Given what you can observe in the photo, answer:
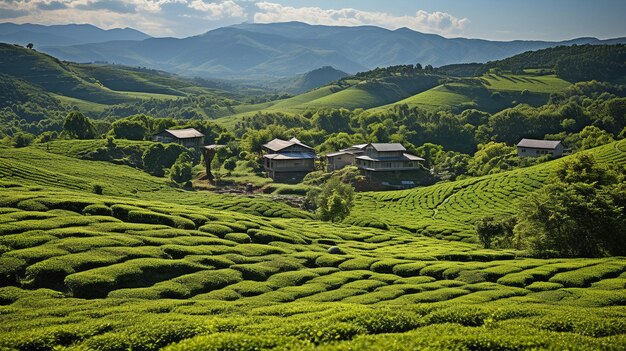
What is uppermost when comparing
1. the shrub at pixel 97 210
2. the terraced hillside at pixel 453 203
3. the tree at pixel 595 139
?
the tree at pixel 595 139

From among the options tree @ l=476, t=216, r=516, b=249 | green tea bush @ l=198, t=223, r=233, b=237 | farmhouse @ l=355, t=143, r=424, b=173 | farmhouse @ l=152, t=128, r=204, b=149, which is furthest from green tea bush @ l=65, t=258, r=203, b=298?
farmhouse @ l=152, t=128, r=204, b=149

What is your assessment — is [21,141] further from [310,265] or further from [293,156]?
[310,265]

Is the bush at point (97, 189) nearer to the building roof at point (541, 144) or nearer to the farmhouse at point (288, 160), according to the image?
the farmhouse at point (288, 160)

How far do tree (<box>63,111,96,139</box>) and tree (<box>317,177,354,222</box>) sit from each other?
8722cm

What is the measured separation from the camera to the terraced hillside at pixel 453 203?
75.4m

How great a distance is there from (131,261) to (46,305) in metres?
7.24

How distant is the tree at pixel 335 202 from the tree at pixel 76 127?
87216 mm

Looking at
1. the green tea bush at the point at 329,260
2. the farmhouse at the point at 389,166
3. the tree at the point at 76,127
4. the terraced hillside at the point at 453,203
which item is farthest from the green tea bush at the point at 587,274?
the tree at the point at 76,127

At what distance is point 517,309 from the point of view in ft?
83.9

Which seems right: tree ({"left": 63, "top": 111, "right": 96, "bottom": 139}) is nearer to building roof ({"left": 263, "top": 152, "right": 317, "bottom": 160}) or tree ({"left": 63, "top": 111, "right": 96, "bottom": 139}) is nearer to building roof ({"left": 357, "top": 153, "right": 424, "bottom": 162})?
building roof ({"left": 263, "top": 152, "right": 317, "bottom": 160})

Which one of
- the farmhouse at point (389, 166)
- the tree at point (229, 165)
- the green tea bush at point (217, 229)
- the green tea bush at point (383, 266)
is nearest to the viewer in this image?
the green tea bush at point (383, 266)

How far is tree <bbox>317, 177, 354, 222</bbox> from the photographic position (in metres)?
76.4

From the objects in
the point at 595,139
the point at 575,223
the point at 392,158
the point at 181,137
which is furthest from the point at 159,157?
the point at 595,139

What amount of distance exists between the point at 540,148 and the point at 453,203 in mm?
60561
